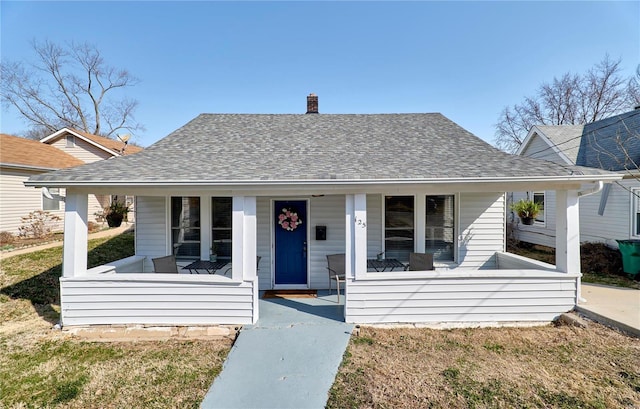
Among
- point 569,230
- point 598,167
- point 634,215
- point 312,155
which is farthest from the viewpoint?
point 598,167

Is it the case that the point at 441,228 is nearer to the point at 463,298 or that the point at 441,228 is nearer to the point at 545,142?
the point at 463,298

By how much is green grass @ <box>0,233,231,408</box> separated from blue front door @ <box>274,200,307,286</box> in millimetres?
2464

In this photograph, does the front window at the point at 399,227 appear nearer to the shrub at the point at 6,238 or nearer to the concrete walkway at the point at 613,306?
the concrete walkway at the point at 613,306

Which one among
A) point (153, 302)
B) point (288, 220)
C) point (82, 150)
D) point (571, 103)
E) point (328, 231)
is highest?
point (571, 103)

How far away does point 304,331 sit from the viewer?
4926 millimetres

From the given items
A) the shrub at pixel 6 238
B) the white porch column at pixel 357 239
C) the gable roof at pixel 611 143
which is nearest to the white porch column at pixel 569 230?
the white porch column at pixel 357 239

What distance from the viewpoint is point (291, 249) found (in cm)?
714

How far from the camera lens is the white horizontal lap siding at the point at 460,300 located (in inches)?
203

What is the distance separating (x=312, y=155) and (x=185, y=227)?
11.7 feet

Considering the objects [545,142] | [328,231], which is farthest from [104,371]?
[545,142]

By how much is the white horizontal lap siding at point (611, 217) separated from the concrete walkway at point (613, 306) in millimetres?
3605

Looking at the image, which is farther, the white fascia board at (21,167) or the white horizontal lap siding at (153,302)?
the white fascia board at (21,167)

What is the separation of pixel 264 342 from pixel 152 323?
219 centimetres

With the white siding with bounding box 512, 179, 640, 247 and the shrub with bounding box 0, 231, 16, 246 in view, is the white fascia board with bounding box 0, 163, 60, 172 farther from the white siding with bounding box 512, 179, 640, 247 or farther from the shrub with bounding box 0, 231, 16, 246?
the white siding with bounding box 512, 179, 640, 247
